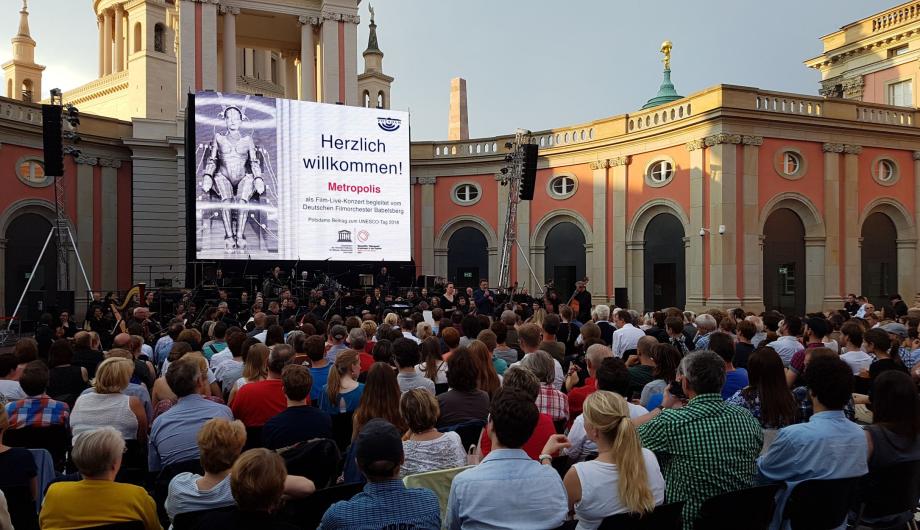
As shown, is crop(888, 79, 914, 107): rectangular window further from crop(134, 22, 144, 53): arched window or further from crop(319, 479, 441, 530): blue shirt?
crop(134, 22, 144, 53): arched window

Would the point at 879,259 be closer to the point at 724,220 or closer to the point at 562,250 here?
the point at 724,220

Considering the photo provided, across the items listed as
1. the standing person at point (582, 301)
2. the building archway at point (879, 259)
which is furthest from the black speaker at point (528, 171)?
the building archway at point (879, 259)

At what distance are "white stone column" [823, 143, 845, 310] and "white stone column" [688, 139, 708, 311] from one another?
3.89 metres

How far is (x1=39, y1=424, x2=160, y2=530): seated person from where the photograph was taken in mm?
2953

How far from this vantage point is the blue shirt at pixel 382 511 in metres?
2.76

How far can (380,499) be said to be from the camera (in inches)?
110

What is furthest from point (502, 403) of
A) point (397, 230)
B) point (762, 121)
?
point (762, 121)

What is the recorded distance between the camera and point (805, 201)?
1998 cm

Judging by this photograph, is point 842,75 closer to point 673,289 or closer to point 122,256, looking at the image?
point 673,289

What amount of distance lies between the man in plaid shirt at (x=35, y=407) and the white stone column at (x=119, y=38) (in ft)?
160

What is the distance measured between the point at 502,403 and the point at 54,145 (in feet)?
52.0

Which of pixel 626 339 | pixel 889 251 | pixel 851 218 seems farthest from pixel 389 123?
pixel 889 251

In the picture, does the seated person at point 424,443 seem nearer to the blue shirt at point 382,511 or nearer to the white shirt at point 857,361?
the blue shirt at point 382,511

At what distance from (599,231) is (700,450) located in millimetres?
18959
